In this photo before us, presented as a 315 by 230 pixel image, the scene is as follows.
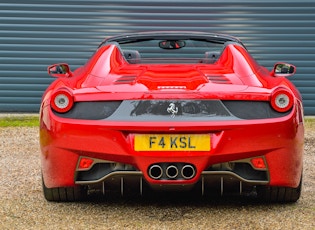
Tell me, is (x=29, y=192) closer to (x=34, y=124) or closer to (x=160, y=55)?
(x=34, y=124)

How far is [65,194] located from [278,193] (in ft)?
4.75

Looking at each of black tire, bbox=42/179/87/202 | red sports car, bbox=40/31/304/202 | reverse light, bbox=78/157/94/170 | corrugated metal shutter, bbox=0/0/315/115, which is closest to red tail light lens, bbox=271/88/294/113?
red sports car, bbox=40/31/304/202

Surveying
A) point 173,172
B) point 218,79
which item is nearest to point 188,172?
point 173,172

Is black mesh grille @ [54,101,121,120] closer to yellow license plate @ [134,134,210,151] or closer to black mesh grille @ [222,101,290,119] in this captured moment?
yellow license plate @ [134,134,210,151]

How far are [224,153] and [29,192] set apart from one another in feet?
5.92

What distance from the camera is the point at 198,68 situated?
5500 millimetres

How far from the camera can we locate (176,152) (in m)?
4.69

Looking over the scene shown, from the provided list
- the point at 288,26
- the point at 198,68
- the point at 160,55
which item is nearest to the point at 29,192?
the point at 198,68

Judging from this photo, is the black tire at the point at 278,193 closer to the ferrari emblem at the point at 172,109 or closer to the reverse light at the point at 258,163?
the reverse light at the point at 258,163

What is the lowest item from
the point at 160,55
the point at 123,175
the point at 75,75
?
the point at 160,55

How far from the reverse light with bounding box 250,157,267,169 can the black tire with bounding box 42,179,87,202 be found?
1211 mm

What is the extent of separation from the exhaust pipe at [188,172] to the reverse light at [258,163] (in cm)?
39

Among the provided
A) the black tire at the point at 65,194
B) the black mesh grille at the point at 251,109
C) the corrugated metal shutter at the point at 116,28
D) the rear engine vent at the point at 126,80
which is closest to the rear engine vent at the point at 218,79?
the black mesh grille at the point at 251,109

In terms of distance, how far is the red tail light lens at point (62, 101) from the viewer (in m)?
4.86
